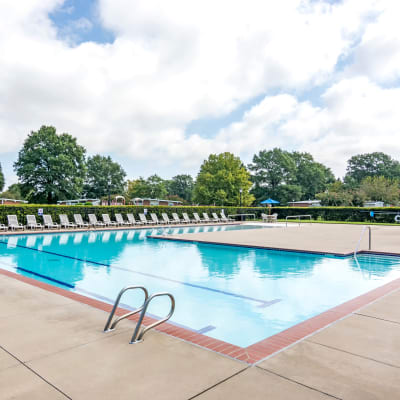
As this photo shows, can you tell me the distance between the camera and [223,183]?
151 ft

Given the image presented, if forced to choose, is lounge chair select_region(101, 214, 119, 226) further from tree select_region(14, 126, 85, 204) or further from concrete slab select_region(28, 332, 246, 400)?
concrete slab select_region(28, 332, 246, 400)

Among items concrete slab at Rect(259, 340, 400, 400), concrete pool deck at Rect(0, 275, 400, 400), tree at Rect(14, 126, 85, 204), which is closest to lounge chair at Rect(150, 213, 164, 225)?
tree at Rect(14, 126, 85, 204)

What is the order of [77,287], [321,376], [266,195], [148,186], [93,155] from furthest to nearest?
[93,155] < [148,186] < [266,195] < [77,287] < [321,376]

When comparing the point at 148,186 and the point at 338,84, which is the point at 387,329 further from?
the point at 148,186

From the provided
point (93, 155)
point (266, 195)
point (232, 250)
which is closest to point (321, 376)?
point (232, 250)

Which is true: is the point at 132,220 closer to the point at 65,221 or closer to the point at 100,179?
the point at 65,221

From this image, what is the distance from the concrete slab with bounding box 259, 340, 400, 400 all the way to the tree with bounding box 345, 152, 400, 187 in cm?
6756

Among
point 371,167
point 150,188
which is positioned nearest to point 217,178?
point 150,188

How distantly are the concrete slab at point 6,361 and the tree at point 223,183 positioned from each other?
42.5 metres

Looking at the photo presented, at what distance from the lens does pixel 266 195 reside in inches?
2210

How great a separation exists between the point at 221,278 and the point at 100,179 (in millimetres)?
61134

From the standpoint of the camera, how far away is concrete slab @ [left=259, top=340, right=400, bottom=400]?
2.38 m

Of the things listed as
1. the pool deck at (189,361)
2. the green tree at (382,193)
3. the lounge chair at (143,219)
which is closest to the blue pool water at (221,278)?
the pool deck at (189,361)

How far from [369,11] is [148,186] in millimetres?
52833
